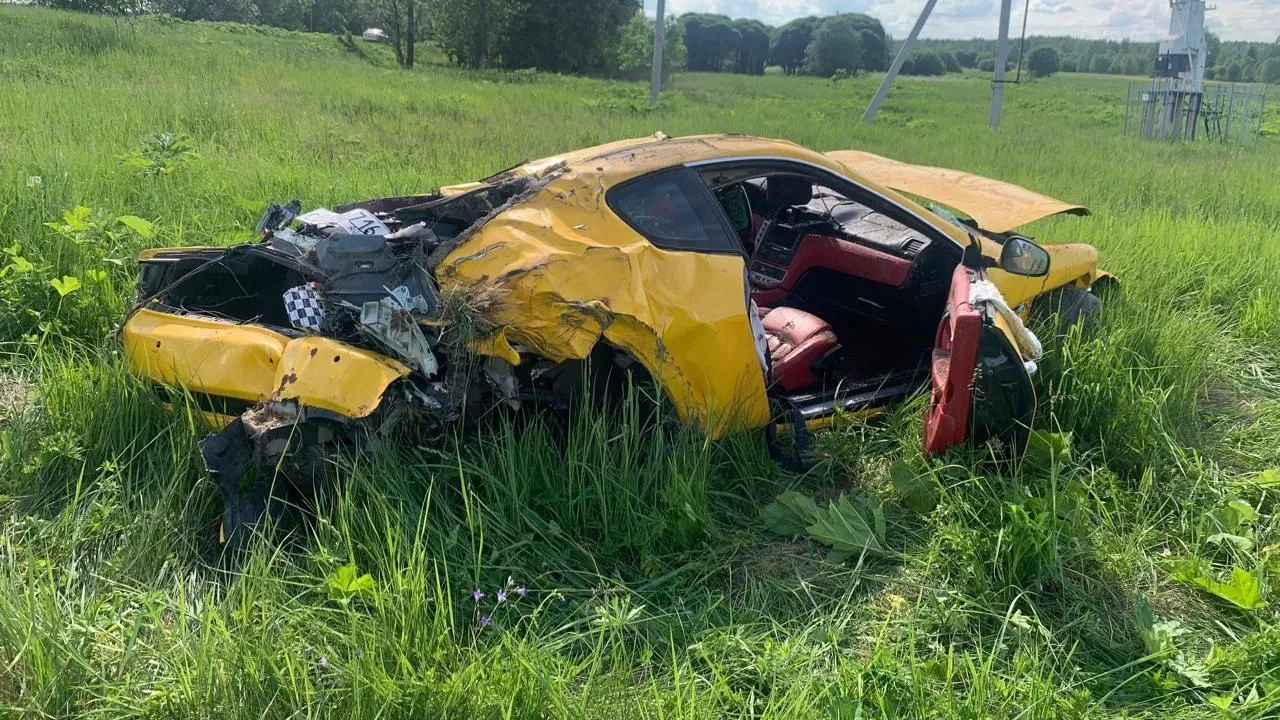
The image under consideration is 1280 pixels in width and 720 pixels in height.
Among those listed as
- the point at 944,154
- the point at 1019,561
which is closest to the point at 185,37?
the point at 944,154

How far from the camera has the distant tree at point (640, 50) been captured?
41.2 meters

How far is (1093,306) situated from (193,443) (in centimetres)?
422

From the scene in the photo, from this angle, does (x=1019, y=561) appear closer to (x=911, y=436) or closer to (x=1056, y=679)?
(x=1056, y=679)

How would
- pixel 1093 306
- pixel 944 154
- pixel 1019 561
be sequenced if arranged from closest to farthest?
pixel 1019 561 < pixel 1093 306 < pixel 944 154

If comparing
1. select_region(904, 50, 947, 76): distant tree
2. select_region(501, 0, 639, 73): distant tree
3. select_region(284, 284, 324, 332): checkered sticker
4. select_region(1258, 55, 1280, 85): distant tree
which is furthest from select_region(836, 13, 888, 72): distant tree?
select_region(284, 284, 324, 332): checkered sticker

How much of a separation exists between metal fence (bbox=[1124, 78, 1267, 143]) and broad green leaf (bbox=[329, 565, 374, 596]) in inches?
734

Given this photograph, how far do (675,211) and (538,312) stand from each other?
2.51 ft

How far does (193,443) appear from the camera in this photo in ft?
10.1

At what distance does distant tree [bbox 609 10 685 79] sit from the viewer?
1621 inches

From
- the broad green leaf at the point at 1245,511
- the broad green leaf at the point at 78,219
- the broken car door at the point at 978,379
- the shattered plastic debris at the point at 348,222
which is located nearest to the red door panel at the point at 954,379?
→ the broken car door at the point at 978,379

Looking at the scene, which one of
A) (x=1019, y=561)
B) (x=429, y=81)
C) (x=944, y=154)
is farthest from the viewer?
(x=429, y=81)

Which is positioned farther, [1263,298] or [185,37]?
[185,37]

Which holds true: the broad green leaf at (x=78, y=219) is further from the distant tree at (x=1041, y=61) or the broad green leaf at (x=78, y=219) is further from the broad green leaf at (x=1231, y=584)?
the distant tree at (x=1041, y=61)

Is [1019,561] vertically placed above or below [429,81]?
A: below
